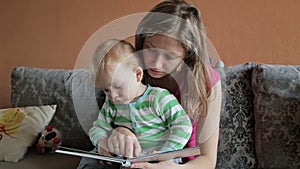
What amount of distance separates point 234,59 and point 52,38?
940 mm

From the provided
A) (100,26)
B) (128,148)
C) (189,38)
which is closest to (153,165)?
(128,148)

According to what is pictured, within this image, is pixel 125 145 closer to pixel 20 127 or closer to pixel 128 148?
pixel 128 148

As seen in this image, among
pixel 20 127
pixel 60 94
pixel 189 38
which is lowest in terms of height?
pixel 20 127

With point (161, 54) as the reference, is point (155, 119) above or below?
below

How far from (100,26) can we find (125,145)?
3.46 feet

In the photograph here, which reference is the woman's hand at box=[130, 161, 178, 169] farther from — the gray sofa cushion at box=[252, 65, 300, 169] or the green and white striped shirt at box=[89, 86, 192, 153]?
the gray sofa cushion at box=[252, 65, 300, 169]

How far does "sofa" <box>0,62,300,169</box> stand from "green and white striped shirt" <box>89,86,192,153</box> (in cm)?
34

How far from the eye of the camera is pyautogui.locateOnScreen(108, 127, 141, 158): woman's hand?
1.18 metres

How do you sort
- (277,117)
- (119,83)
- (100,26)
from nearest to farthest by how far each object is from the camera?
(119,83) → (277,117) → (100,26)

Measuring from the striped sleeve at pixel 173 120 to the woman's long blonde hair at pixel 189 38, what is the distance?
0.06m

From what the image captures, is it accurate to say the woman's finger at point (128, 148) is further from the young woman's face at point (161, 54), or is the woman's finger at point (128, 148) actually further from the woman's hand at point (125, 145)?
the young woman's face at point (161, 54)

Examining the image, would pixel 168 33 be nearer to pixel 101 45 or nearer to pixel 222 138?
pixel 101 45

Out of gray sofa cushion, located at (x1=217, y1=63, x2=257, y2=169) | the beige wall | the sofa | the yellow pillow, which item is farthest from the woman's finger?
the beige wall

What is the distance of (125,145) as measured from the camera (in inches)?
46.7
